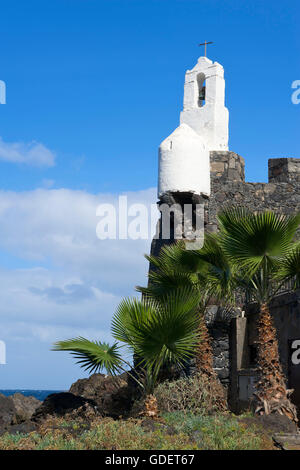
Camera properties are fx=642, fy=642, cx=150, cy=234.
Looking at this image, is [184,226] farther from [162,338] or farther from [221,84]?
[162,338]

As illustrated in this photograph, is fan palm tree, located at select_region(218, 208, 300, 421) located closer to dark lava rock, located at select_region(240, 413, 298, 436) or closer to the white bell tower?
dark lava rock, located at select_region(240, 413, 298, 436)

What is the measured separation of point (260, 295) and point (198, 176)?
7264 millimetres

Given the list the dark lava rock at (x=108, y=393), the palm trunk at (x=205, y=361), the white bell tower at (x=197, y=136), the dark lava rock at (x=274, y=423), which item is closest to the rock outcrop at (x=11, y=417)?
the dark lava rock at (x=108, y=393)

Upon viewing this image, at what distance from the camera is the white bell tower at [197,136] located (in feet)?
66.8

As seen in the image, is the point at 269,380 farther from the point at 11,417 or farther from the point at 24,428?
the point at 11,417

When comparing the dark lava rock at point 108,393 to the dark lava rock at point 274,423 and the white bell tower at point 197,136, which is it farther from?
the white bell tower at point 197,136

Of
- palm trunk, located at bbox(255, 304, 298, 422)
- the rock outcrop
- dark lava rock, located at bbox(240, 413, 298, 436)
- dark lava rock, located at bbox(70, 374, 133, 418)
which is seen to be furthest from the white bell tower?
dark lava rock, located at bbox(240, 413, 298, 436)

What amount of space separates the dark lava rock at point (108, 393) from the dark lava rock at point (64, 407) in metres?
0.40

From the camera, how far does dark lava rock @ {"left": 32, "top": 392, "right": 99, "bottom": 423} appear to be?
50.9 ft

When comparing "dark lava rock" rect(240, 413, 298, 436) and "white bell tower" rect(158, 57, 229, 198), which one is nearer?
"dark lava rock" rect(240, 413, 298, 436)

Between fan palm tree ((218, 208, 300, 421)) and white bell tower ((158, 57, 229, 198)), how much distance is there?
6.49 metres

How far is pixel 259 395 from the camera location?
1310cm

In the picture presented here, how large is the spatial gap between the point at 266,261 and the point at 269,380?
8.01 ft
